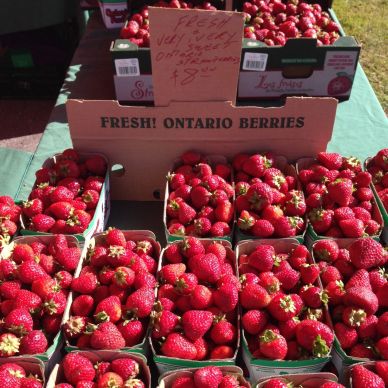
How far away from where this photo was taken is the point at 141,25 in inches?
115

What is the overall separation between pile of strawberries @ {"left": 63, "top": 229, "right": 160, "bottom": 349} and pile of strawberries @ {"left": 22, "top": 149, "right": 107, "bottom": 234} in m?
0.17

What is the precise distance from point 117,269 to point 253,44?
154cm

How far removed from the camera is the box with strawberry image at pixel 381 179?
1747 millimetres

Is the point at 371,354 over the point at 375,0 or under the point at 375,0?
over

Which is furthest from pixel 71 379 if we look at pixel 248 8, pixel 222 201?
pixel 248 8

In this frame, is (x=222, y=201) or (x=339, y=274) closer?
(x=339, y=274)

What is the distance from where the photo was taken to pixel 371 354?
1314 millimetres

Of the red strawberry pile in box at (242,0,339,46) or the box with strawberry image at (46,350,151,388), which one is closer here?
the box with strawberry image at (46,350,151,388)

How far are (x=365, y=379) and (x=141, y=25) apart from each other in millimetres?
2410

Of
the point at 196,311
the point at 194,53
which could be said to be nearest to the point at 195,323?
the point at 196,311

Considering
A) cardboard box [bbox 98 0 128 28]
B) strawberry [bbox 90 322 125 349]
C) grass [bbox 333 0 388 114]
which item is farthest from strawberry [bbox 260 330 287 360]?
grass [bbox 333 0 388 114]

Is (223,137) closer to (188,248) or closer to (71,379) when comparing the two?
(188,248)

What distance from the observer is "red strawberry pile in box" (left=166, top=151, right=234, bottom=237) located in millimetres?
1663

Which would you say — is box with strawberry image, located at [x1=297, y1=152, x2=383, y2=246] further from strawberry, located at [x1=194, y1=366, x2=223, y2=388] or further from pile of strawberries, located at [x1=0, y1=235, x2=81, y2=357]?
pile of strawberries, located at [x1=0, y1=235, x2=81, y2=357]
